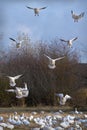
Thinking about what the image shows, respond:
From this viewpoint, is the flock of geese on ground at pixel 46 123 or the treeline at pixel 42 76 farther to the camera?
the treeline at pixel 42 76

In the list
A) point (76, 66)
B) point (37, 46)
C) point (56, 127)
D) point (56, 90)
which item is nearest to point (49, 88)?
point (56, 90)

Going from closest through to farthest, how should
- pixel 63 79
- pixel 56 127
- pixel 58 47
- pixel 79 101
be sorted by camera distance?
pixel 56 127
pixel 79 101
pixel 63 79
pixel 58 47

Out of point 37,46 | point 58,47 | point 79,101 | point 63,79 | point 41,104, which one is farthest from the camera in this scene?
point 37,46

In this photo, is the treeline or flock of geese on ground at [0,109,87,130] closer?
flock of geese on ground at [0,109,87,130]

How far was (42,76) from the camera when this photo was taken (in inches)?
1251

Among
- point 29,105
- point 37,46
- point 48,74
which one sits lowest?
point 29,105

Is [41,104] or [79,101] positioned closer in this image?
[79,101]

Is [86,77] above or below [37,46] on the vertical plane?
below

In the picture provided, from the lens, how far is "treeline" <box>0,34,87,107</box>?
99.9ft

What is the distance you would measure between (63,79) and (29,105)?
3437mm

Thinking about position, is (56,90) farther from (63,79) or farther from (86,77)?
(86,77)

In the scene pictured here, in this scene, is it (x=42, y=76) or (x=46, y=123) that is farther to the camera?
(x=42, y=76)

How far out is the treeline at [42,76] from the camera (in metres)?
30.4

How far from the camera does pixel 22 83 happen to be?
103 ft
